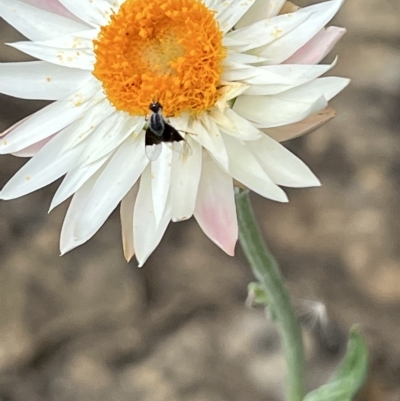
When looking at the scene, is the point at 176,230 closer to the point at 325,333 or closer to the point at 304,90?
the point at 325,333

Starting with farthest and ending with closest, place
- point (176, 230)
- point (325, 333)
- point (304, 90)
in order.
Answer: point (176, 230)
point (325, 333)
point (304, 90)

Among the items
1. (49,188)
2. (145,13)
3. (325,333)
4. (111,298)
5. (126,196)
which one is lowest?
(325,333)

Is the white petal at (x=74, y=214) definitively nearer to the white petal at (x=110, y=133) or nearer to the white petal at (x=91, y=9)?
the white petal at (x=110, y=133)

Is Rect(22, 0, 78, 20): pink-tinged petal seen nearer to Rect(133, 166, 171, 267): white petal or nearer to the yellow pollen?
the yellow pollen

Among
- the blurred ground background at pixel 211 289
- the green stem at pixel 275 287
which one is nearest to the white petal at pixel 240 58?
the green stem at pixel 275 287

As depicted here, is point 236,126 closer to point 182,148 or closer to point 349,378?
point 182,148

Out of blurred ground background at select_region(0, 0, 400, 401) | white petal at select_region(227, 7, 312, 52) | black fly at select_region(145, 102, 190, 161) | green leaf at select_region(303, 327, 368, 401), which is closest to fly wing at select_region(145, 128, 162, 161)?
black fly at select_region(145, 102, 190, 161)

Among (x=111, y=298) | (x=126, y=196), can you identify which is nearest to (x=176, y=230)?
(x=111, y=298)
